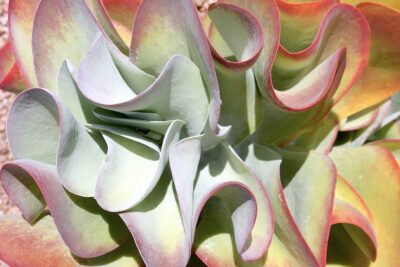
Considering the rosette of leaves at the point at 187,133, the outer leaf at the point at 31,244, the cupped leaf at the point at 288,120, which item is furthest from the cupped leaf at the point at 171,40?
the outer leaf at the point at 31,244

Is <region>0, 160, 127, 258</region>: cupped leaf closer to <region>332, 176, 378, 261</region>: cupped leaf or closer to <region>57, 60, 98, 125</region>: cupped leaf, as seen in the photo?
<region>57, 60, 98, 125</region>: cupped leaf

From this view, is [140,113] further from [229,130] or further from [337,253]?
[337,253]

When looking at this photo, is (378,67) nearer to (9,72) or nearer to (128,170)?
(128,170)

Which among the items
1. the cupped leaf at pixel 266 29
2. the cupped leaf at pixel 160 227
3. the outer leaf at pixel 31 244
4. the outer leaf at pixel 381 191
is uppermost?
the cupped leaf at pixel 266 29

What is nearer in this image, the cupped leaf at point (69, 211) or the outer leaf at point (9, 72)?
the cupped leaf at point (69, 211)

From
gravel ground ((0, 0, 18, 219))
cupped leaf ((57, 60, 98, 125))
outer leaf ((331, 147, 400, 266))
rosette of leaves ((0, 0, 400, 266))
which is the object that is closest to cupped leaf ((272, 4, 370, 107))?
rosette of leaves ((0, 0, 400, 266))

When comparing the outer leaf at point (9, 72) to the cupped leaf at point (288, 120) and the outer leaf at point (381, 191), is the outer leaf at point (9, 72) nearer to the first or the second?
the cupped leaf at point (288, 120)
